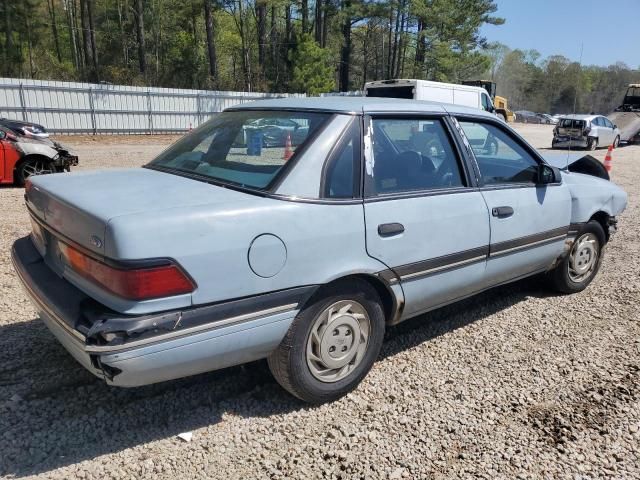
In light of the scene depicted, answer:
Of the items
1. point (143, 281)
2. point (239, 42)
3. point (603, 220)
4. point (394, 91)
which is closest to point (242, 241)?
point (143, 281)

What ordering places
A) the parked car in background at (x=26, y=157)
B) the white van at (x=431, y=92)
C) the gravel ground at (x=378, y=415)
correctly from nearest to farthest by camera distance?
the gravel ground at (x=378, y=415) → the parked car in background at (x=26, y=157) → the white van at (x=431, y=92)

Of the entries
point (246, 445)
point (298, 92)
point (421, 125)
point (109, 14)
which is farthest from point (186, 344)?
point (109, 14)

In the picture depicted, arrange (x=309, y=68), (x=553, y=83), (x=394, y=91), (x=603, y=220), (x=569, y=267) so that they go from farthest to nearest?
(x=553, y=83) < (x=309, y=68) < (x=394, y=91) < (x=603, y=220) < (x=569, y=267)

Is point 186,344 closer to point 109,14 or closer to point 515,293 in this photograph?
point 515,293

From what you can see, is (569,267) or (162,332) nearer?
(162,332)

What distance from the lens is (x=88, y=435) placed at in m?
2.69

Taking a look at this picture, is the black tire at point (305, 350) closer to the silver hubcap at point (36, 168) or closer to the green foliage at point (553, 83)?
the silver hubcap at point (36, 168)

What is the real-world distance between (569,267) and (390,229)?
254 centimetres

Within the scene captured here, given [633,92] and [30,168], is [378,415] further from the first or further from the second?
[633,92]

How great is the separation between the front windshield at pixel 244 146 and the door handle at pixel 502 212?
144cm

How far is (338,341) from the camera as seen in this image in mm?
2957

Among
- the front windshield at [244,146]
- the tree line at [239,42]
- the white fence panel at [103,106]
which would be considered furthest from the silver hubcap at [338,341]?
the tree line at [239,42]

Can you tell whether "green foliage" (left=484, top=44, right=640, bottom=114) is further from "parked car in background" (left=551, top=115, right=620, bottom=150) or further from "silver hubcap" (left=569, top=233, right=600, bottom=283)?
"silver hubcap" (left=569, top=233, right=600, bottom=283)

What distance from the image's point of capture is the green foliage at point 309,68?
114ft
